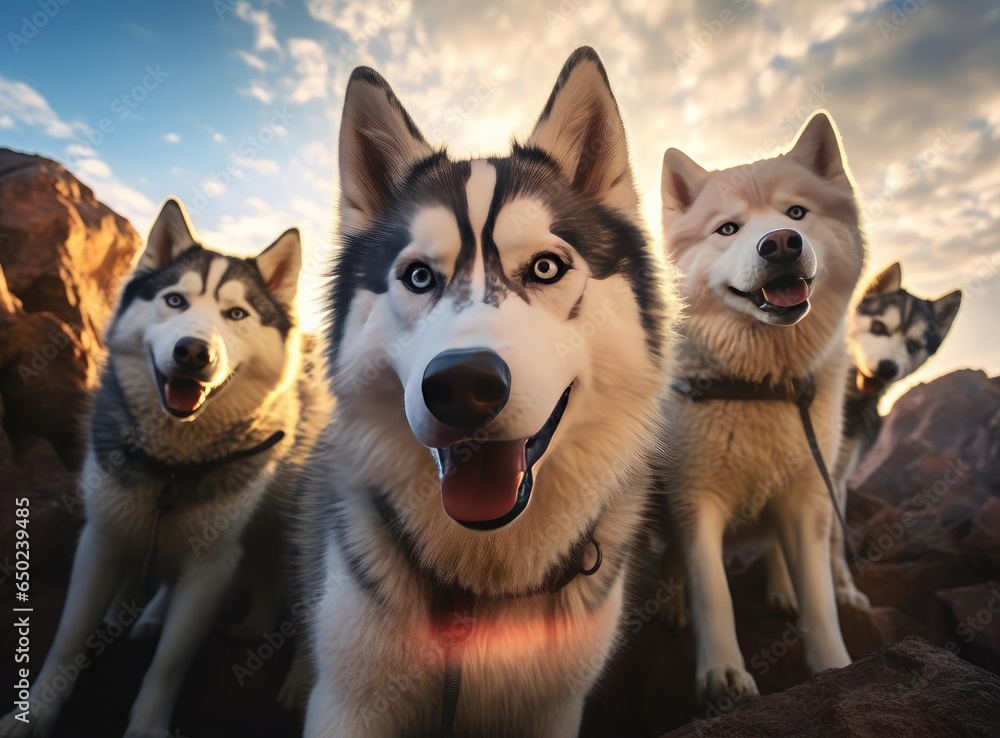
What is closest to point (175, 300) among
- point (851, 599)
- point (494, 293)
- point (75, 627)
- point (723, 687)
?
point (75, 627)

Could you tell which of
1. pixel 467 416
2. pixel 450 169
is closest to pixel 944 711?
pixel 467 416

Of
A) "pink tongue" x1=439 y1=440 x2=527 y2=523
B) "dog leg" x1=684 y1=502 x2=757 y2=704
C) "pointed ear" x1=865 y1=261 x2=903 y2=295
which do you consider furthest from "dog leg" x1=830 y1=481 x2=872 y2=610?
"pink tongue" x1=439 y1=440 x2=527 y2=523

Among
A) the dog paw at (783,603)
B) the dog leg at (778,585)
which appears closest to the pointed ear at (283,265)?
the dog leg at (778,585)

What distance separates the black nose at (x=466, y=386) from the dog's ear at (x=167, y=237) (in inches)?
115

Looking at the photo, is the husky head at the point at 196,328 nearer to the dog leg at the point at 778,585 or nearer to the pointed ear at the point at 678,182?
the pointed ear at the point at 678,182

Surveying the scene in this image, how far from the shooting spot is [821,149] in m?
2.95

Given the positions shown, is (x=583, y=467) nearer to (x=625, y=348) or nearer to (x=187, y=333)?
(x=625, y=348)

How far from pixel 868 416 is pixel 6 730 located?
5.36m

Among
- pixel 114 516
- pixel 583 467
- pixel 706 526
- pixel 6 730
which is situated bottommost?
pixel 6 730

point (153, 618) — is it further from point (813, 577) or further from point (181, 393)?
point (813, 577)

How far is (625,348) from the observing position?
67.7 inches

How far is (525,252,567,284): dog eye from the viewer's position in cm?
165

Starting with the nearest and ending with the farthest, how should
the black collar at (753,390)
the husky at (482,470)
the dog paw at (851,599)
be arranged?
the husky at (482,470)
the black collar at (753,390)
the dog paw at (851,599)

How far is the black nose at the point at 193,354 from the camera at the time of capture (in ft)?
8.87
